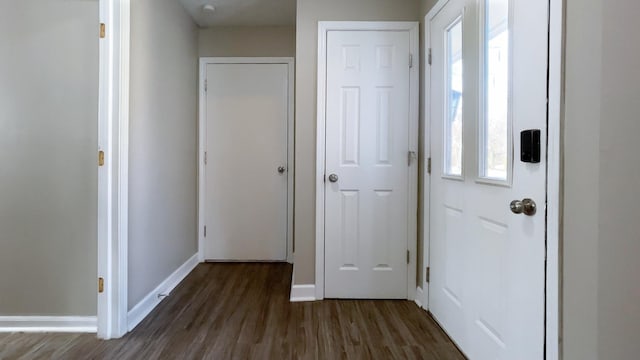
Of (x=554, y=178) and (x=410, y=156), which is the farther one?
(x=410, y=156)

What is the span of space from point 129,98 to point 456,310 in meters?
2.29

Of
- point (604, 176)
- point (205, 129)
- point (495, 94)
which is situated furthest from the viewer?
point (205, 129)

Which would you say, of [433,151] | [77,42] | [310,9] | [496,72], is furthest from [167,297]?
[496,72]

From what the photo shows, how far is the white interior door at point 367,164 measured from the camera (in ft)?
8.05

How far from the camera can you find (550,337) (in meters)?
1.15

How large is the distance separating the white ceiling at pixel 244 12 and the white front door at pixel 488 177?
140cm

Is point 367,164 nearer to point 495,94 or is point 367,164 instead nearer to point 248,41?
point 495,94

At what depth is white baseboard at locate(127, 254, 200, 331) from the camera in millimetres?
2067

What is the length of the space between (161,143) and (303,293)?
157cm

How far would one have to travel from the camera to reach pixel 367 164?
8.12 ft

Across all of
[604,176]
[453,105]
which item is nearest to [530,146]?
[604,176]

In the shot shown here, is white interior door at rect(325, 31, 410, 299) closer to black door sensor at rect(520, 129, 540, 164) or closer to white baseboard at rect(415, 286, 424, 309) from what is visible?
white baseboard at rect(415, 286, 424, 309)

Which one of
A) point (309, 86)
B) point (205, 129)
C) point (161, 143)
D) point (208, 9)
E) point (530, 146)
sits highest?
point (208, 9)

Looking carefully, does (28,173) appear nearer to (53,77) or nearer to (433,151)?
(53,77)
